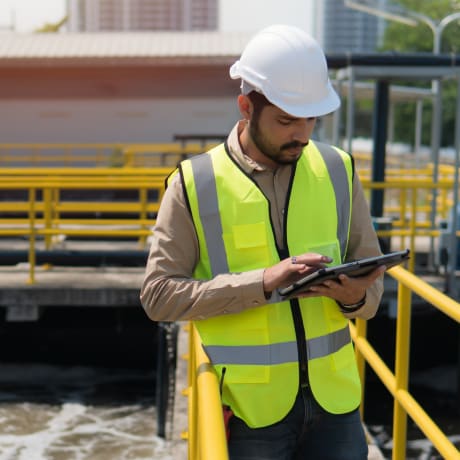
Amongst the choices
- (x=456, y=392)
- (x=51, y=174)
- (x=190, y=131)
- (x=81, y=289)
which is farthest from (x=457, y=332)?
(x=190, y=131)

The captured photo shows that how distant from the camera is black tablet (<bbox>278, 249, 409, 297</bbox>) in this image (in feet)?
6.64

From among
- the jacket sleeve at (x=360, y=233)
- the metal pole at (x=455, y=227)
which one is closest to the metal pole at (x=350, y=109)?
the metal pole at (x=455, y=227)

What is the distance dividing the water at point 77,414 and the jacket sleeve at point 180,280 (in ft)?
14.2

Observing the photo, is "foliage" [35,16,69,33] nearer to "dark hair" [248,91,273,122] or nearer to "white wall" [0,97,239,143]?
"white wall" [0,97,239,143]

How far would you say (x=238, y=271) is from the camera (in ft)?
7.20

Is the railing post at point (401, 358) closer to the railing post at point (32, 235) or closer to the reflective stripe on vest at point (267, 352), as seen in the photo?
the reflective stripe on vest at point (267, 352)

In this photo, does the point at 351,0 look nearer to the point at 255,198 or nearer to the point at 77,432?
the point at 77,432

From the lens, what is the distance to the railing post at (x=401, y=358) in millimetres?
3281

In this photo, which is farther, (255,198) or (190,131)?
(190,131)

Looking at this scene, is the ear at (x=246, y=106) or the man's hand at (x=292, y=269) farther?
the ear at (x=246, y=106)

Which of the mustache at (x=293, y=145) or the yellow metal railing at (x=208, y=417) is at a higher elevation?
the mustache at (x=293, y=145)

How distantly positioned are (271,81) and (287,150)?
0.54 ft

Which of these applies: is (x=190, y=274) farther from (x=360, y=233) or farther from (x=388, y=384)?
(x=388, y=384)

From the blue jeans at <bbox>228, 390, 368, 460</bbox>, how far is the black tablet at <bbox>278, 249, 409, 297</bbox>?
28 cm
